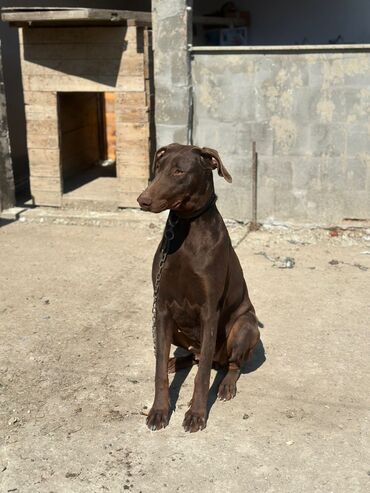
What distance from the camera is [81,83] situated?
9414mm

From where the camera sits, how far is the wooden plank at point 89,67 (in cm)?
909

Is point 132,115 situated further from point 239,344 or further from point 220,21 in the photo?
point 239,344

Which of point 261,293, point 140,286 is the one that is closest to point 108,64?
point 140,286

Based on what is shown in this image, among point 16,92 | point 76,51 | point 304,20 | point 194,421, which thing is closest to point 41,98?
point 76,51

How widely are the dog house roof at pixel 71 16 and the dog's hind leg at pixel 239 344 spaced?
17.5 feet

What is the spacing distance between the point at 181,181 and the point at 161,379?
1.42 m

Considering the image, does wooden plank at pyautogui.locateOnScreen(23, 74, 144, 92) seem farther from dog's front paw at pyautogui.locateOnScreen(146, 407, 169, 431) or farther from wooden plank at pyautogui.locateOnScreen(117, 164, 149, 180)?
dog's front paw at pyautogui.locateOnScreen(146, 407, 169, 431)

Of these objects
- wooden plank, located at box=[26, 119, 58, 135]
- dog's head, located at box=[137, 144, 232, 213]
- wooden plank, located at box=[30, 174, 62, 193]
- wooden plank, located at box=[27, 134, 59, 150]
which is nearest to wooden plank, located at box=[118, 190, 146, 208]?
wooden plank, located at box=[30, 174, 62, 193]

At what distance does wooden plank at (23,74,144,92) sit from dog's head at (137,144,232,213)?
5.58 m

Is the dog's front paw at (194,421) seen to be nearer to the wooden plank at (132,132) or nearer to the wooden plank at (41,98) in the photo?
the wooden plank at (132,132)

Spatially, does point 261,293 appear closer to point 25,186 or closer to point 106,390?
point 106,390

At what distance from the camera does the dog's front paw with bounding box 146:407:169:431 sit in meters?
4.09

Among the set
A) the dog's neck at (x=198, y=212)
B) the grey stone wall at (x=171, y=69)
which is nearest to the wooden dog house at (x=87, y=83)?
the grey stone wall at (x=171, y=69)

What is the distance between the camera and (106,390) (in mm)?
4648
